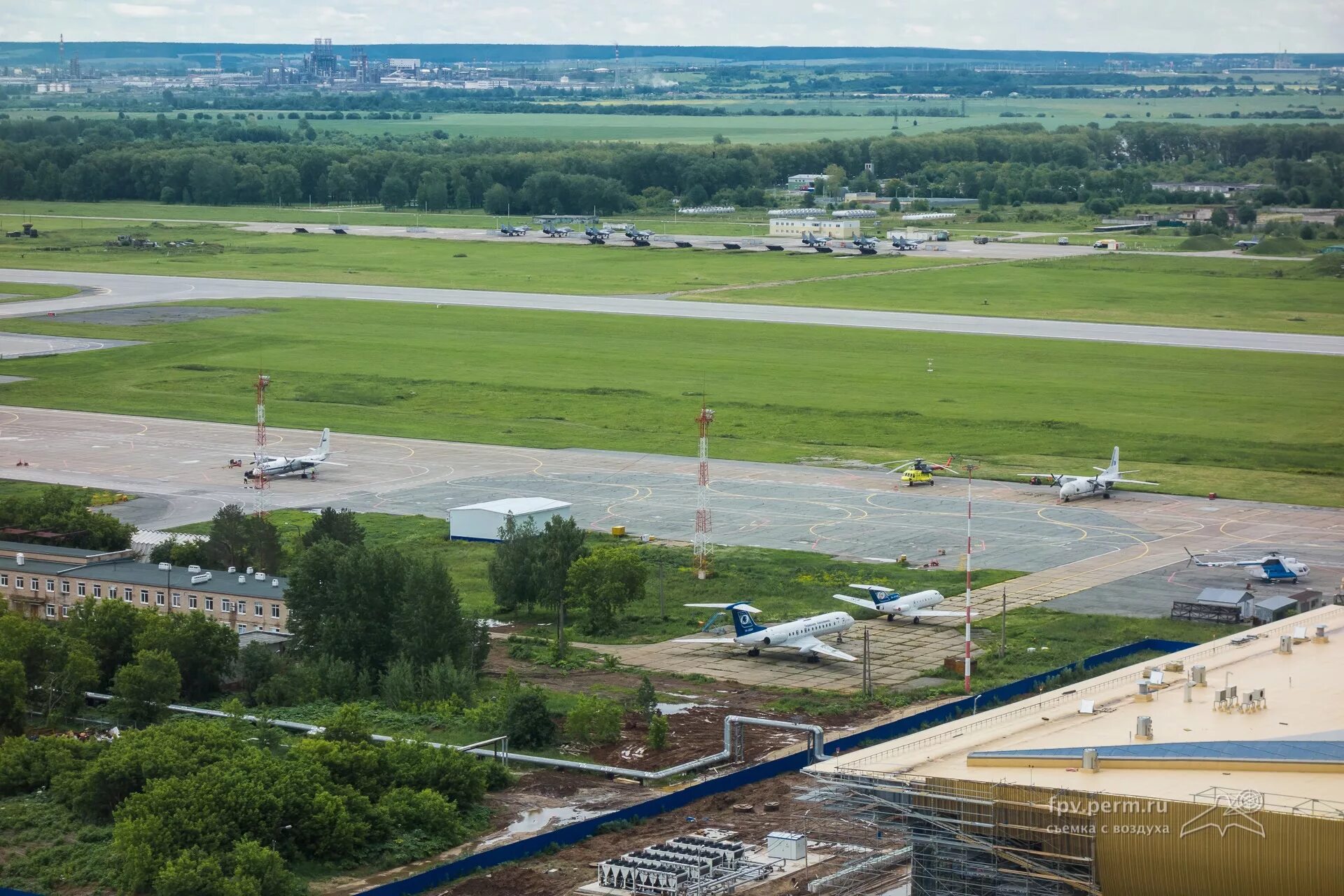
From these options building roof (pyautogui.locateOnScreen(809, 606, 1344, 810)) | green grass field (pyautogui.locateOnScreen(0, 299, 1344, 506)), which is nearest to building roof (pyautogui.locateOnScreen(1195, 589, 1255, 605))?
building roof (pyautogui.locateOnScreen(809, 606, 1344, 810))

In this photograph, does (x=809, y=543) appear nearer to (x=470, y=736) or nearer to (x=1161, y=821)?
(x=470, y=736)

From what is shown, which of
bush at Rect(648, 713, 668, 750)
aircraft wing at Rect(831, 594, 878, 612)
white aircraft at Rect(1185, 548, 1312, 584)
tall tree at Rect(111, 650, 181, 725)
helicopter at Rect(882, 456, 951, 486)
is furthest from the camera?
helicopter at Rect(882, 456, 951, 486)

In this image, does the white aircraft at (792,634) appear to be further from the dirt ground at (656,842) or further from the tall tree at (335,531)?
the tall tree at (335,531)

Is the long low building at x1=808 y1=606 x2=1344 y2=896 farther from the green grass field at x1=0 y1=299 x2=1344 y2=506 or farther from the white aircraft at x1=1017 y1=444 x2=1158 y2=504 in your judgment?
the green grass field at x1=0 y1=299 x2=1344 y2=506

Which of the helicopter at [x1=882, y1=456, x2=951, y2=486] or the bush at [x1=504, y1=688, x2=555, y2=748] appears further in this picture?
the helicopter at [x1=882, y1=456, x2=951, y2=486]

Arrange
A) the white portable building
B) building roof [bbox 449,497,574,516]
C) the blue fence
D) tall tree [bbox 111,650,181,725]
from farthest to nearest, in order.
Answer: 1. building roof [bbox 449,497,574,516]
2. the white portable building
3. tall tree [bbox 111,650,181,725]
4. the blue fence

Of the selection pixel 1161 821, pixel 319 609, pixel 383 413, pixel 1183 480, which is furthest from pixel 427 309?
pixel 1161 821

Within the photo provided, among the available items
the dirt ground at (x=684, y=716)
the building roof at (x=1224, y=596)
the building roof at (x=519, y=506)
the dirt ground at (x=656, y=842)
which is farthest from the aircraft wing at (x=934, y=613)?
the building roof at (x=519, y=506)
